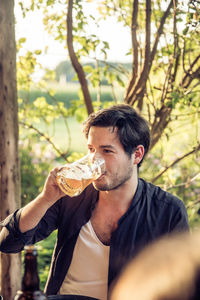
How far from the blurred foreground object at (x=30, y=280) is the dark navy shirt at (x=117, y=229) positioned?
62cm

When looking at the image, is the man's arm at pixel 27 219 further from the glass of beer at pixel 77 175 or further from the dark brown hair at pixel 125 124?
the dark brown hair at pixel 125 124

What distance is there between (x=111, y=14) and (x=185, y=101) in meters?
0.91

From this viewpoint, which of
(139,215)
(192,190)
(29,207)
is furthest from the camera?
(192,190)

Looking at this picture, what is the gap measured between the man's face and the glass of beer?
111mm

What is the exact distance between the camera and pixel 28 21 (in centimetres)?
290

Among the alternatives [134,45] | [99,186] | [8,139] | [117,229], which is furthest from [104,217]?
[134,45]

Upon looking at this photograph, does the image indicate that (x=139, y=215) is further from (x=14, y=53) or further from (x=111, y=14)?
(x=111, y=14)

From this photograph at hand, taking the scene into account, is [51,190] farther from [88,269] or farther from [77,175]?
[88,269]

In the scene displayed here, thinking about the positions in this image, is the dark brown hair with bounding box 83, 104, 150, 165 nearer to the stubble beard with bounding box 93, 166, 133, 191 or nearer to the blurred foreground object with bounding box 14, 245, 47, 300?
the stubble beard with bounding box 93, 166, 133, 191

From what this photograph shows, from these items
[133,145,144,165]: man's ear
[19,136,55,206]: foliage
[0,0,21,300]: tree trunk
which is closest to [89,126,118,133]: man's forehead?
[133,145,144,165]: man's ear

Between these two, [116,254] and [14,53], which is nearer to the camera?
[116,254]

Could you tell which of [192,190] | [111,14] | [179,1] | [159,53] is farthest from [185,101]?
[192,190]

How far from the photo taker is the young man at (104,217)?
5.97ft

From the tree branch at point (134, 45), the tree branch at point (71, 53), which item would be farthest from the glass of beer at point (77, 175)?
the tree branch at point (134, 45)
